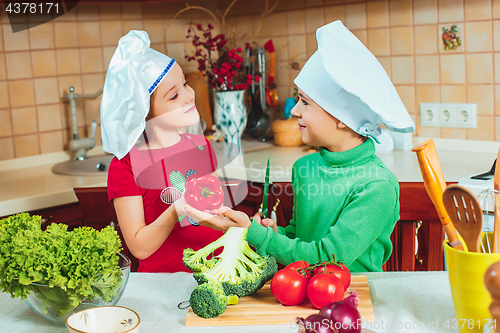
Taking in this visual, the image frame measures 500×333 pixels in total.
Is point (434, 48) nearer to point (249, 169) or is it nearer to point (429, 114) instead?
point (429, 114)

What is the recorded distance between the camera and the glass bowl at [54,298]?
0.70m

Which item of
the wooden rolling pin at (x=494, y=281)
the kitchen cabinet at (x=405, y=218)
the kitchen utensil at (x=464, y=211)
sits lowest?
the kitchen cabinet at (x=405, y=218)

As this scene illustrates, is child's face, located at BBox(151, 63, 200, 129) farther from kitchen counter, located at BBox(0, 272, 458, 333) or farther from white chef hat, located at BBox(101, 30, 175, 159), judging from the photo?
kitchen counter, located at BBox(0, 272, 458, 333)

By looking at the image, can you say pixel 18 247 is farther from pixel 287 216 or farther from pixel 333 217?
pixel 287 216

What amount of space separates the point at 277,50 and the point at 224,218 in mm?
1556

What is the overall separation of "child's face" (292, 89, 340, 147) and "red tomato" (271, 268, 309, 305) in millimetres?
343

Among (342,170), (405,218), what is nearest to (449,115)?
(405,218)

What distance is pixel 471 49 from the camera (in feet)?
5.90

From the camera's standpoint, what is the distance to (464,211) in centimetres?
54

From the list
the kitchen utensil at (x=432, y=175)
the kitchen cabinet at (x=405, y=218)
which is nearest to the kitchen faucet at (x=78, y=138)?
the kitchen cabinet at (x=405, y=218)

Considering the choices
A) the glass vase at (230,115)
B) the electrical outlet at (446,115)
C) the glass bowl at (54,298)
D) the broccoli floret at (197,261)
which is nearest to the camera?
the glass bowl at (54,298)

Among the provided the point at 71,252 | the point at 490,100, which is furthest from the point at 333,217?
the point at 490,100

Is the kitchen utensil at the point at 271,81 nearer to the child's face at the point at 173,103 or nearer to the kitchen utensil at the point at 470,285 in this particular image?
the child's face at the point at 173,103

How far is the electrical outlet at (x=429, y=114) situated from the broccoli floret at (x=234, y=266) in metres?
1.34
